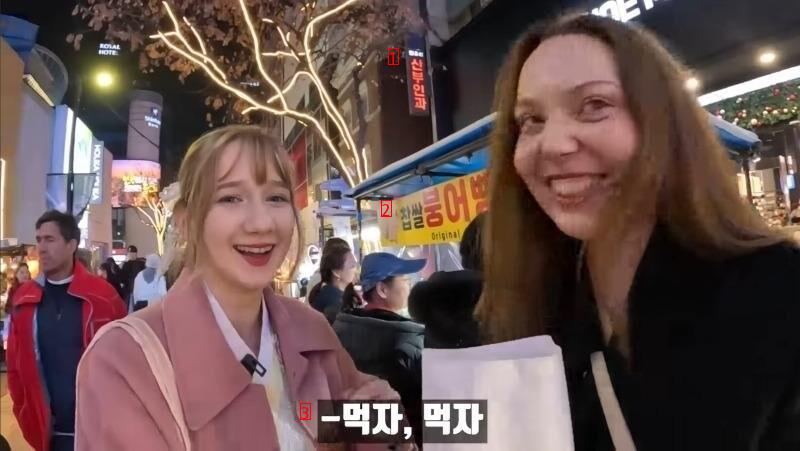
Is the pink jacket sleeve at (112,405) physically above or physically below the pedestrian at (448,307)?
below

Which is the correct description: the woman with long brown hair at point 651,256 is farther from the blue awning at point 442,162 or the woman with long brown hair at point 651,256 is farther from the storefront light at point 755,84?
the storefront light at point 755,84

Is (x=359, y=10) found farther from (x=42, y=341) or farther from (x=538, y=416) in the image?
(x=538, y=416)

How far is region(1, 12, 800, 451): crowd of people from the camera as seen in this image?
0.32 meters

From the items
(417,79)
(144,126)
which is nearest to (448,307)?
A: (144,126)

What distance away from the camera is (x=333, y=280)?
1320 mm

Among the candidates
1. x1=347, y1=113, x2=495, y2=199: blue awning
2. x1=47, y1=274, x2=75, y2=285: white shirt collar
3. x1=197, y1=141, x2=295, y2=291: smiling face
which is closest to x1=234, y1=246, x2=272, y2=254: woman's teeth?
x1=197, y1=141, x2=295, y2=291: smiling face

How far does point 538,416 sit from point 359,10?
1944mm

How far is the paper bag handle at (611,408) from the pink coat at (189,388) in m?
0.22

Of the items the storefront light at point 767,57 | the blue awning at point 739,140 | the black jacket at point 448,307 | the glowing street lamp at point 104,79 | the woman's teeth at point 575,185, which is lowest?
the black jacket at point 448,307

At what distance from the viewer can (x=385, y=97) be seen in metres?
2.79

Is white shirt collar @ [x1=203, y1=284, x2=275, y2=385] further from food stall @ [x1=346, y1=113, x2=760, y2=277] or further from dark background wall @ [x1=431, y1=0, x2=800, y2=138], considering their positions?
food stall @ [x1=346, y1=113, x2=760, y2=277]

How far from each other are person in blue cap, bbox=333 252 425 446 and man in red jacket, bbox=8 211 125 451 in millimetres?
458

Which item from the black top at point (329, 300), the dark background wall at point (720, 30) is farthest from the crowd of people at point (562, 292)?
the black top at point (329, 300)

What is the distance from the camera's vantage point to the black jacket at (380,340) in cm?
107
